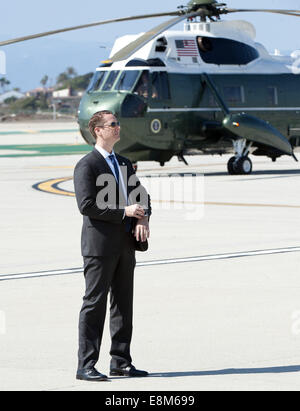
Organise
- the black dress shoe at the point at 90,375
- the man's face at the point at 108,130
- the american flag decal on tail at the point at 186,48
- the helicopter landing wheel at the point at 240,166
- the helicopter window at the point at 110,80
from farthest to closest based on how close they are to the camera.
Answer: the helicopter landing wheel at the point at 240,166
the american flag decal on tail at the point at 186,48
the helicopter window at the point at 110,80
the man's face at the point at 108,130
the black dress shoe at the point at 90,375

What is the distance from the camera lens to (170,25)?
907 inches

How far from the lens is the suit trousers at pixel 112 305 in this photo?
6.83 meters

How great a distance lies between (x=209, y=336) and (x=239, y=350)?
0.50m

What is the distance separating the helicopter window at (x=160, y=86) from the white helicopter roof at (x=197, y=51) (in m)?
0.38

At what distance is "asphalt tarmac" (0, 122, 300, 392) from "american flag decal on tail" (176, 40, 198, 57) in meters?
7.47

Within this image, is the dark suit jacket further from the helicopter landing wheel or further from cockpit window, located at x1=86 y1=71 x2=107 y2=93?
the helicopter landing wheel

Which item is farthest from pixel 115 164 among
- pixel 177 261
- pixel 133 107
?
pixel 133 107

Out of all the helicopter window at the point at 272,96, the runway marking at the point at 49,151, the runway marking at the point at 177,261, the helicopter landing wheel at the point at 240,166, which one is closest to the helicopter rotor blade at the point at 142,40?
the helicopter landing wheel at the point at 240,166

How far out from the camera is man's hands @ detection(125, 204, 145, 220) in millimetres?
6785

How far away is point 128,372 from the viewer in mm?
6781

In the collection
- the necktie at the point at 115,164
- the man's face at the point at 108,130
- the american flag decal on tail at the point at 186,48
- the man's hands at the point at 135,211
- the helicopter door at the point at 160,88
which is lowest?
the helicopter door at the point at 160,88

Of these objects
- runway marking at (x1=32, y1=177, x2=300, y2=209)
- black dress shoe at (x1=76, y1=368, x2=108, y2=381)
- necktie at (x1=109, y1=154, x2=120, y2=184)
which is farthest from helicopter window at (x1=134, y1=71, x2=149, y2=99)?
black dress shoe at (x1=76, y1=368, x2=108, y2=381)

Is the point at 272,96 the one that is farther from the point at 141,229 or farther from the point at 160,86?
the point at 141,229

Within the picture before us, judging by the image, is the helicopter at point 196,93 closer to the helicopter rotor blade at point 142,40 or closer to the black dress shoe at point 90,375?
the helicopter rotor blade at point 142,40
